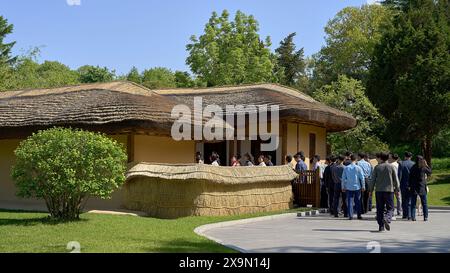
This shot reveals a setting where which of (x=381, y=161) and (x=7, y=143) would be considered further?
(x=7, y=143)

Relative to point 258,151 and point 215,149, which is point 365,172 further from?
point 215,149

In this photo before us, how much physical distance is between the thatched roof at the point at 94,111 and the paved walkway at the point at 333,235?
458 cm

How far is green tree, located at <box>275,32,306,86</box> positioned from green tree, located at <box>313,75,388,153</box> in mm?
26591

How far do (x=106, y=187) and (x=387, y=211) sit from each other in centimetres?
644

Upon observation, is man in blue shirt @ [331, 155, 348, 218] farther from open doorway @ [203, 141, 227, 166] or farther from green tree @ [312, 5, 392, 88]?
green tree @ [312, 5, 392, 88]

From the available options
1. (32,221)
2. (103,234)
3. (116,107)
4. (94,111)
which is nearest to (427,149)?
(116,107)

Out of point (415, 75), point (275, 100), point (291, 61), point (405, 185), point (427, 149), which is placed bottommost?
point (405, 185)

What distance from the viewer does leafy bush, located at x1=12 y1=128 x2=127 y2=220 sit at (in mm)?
13250

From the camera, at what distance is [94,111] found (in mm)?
18031

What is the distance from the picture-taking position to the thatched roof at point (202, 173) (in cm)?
1593

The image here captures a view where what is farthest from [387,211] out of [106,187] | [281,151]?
[281,151]

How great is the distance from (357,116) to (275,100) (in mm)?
17648

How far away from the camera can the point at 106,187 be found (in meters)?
13.9
